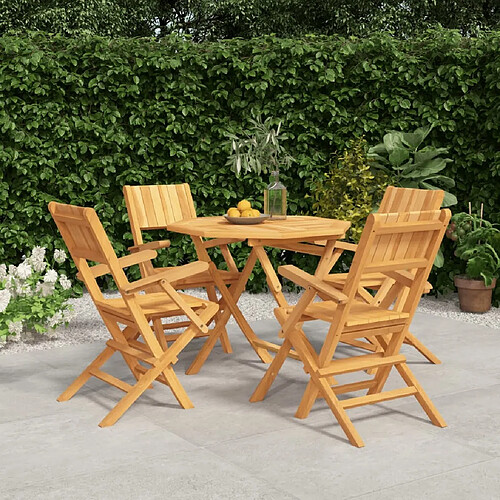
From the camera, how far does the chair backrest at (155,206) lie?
5.34 metres

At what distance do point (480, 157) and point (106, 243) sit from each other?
3.99 meters

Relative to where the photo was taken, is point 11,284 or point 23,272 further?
point 11,284

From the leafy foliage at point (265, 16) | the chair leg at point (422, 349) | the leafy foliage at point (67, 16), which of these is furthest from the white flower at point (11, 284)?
the leafy foliage at point (265, 16)

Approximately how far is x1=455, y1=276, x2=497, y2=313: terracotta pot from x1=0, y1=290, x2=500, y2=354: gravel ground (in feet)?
0.25

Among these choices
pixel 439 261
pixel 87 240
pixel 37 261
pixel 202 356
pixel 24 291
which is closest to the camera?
pixel 87 240

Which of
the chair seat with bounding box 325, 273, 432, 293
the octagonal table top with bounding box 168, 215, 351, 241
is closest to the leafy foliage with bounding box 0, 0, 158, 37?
the octagonal table top with bounding box 168, 215, 351, 241

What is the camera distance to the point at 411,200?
5.02m

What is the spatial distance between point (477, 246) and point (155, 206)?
271 cm

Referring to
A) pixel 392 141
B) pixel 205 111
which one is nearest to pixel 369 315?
pixel 392 141

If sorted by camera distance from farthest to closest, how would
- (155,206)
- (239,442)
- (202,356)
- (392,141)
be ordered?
(392,141), (155,206), (202,356), (239,442)

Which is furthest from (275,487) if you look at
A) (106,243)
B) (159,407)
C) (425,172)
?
(425,172)

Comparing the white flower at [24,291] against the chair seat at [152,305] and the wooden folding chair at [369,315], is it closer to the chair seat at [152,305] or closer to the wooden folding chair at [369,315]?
the chair seat at [152,305]

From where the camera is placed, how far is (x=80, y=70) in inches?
267

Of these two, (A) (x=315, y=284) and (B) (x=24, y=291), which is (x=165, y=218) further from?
(A) (x=315, y=284)
